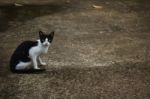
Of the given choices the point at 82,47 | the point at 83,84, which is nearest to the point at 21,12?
the point at 82,47

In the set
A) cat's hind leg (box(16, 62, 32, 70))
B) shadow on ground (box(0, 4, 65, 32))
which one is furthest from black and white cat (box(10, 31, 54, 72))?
shadow on ground (box(0, 4, 65, 32))

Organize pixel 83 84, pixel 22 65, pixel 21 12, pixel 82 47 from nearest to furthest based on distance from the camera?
pixel 83 84, pixel 22 65, pixel 82 47, pixel 21 12

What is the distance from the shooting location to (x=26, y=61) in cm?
541

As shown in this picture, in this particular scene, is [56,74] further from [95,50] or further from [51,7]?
[51,7]

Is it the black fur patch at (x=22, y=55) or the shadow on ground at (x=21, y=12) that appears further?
the shadow on ground at (x=21, y=12)

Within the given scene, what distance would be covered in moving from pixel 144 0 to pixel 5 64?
5.95 m

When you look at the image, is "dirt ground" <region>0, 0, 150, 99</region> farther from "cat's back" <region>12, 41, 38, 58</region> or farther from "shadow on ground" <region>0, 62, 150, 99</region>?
"cat's back" <region>12, 41, 38, 58</region>

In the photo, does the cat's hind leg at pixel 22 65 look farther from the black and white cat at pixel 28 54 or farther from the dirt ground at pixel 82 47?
the dirt ground at pixel 82 47

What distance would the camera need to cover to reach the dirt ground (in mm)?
5090

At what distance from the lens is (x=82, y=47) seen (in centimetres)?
684

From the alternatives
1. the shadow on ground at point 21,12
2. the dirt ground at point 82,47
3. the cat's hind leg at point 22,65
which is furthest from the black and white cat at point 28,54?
the shadow on ground at point 21,12

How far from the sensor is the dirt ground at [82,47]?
200 inches

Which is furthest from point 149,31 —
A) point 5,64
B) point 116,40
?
point 5,64

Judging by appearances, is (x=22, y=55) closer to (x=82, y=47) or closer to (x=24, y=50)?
(x=24, y=50)
